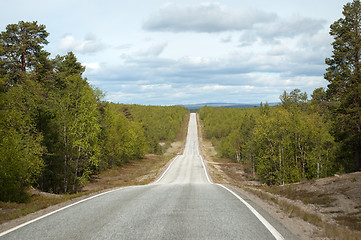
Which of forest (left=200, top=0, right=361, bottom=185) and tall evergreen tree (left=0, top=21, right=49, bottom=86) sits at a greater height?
tall evergreen tree (left=0, top=21, right=49, bottom=86)

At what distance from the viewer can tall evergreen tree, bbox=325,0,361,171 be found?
26.1 m

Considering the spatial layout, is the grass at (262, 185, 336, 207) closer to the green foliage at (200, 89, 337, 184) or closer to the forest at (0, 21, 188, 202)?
the forest at (0, 21, 188, 202)

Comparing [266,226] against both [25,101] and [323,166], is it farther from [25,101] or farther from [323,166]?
[323,166]

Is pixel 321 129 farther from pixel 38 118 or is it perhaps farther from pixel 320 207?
pixel 38 118

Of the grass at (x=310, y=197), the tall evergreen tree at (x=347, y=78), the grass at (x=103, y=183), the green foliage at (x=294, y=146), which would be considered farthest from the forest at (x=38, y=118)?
the green foliage at (x=294, y=146)

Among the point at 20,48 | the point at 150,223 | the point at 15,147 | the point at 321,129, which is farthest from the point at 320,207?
the point at 321,129

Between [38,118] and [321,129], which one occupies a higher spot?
[38,118]

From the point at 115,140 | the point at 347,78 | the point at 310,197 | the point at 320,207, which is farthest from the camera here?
the point at 115,140

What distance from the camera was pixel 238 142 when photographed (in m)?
70.6

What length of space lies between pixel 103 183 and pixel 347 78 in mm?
30558

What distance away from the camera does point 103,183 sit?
36.9m

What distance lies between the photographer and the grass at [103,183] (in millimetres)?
10220

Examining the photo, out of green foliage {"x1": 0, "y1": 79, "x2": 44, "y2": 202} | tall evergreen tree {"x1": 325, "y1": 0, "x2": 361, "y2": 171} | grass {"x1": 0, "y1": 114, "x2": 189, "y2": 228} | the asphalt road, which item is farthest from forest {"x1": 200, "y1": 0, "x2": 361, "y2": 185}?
green foliage {"x1": 0, "y1": 79, "x2": 44, "y2": 202}

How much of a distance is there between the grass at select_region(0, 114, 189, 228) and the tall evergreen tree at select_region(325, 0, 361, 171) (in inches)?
815
